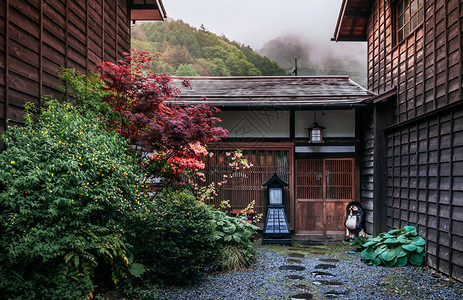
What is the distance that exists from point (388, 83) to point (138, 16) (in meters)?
6.85

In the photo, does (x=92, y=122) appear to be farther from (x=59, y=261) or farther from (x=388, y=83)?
(x=388, y=83)

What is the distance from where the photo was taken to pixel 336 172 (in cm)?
927

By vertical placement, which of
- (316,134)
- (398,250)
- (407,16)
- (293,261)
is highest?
(407,16)

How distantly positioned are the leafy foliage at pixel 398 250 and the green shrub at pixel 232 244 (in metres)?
2.30

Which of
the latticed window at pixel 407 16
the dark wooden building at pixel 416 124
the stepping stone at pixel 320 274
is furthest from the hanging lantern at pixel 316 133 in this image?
the stepping stone at pixel 320 274

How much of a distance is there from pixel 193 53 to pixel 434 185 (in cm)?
3361

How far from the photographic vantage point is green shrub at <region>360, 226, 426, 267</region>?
5.88 meters

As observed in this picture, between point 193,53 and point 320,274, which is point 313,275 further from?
point 193,53

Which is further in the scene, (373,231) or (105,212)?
(373,231)

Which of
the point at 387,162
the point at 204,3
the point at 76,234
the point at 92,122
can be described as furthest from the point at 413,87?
the point at 204,3

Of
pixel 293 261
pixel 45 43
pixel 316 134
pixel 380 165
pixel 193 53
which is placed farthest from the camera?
pixel 193 53

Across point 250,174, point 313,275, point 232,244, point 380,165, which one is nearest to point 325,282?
point 313,275

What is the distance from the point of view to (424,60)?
19.9 ft

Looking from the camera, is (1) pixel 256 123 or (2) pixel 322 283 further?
(1) pixel 256 123
